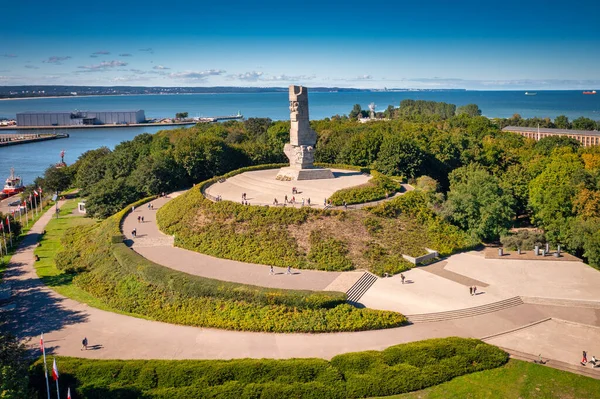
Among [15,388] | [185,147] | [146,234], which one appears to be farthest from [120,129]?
[15,388]

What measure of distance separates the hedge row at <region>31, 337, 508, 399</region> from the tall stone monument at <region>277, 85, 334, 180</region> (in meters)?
30.8

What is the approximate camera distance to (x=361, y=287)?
35.1 meters

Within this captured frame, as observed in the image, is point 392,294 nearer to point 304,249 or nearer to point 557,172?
point 304,249

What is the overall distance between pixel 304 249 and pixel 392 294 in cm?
871

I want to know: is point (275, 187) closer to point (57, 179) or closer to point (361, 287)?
point (361, 287)

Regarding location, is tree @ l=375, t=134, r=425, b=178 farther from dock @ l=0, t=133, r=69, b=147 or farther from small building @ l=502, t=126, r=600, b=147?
dock @ l=0, t=133, r=69, b=147

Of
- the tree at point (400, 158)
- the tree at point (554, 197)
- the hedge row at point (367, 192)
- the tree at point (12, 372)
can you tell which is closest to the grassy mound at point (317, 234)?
the hedge row at point (367, 192)

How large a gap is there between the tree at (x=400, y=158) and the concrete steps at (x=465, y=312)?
30.3 m

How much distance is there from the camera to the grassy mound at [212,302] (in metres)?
30.4

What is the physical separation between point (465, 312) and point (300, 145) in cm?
2962

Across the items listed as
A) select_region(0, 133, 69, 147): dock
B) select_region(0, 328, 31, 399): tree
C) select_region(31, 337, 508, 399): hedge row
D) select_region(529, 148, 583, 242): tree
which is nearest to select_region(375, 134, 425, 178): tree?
select_region(529, 148, 583, 242): tree

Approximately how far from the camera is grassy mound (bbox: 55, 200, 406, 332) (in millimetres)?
30375

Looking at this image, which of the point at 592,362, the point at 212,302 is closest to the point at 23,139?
the point at 212,302

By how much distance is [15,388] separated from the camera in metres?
20.5
